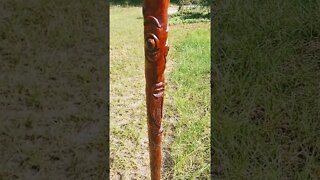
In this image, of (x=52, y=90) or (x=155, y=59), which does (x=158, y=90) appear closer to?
(x=155, y=59)

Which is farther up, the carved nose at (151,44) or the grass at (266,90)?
the carved nose at (151,44)

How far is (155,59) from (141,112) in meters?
1.13

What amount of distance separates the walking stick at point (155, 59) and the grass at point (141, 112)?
1.65 ft

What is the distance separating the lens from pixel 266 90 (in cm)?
195

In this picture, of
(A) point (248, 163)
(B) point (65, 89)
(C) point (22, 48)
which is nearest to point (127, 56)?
(C) point (22, 48)

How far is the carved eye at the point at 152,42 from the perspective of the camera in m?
1.04

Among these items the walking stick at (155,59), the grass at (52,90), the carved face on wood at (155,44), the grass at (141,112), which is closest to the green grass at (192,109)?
the grass at (141,112)

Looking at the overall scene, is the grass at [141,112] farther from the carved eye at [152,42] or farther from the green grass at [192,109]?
the carved eye at [152,42]

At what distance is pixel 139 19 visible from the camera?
4152 millimetres

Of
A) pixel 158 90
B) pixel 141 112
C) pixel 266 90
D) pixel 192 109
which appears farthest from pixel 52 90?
pixel 158 90

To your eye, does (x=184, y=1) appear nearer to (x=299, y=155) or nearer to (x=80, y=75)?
(x=80, y=75)

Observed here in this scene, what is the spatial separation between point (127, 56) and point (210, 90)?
1089mm

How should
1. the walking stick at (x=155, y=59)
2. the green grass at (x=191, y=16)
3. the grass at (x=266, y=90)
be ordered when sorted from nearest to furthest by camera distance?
the walking stick at (x=155, y=59), the grass at (x=266, y=90), the green grass at (x=191, y=16)

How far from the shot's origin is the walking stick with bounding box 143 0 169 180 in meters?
1.02
